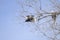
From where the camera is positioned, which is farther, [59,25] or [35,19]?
[59,25]

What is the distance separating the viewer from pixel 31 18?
402 centimetres

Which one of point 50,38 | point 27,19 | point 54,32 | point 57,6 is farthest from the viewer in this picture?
point 50,38

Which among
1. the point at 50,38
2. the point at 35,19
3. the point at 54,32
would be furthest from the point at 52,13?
the point at 50,38

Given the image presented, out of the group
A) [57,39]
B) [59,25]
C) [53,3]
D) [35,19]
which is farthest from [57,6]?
[35,19]

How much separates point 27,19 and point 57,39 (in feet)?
9.72

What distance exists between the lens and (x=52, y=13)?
12.0 ft

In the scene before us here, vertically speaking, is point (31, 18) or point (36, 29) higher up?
point (31, 18)

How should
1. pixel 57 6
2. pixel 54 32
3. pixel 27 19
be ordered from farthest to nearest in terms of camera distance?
1. pixel 54 32
2. pixel 57 6
3. pixel 27 19

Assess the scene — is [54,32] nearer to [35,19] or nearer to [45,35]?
[45,35]

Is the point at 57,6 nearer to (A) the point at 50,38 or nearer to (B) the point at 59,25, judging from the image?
(B) the point at 59,25

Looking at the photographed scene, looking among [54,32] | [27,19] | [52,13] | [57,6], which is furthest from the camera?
[54,32]

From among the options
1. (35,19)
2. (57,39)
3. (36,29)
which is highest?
(35,19)

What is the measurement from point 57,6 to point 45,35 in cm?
143

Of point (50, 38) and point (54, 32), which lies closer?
point (54, 32)
